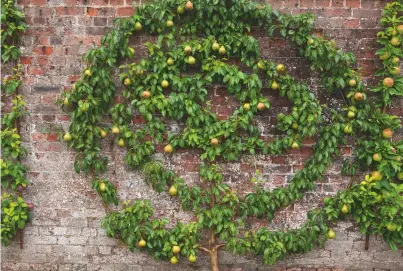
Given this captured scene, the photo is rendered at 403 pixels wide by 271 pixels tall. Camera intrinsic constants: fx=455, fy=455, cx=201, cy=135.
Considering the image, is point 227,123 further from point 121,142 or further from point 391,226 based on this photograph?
point 391,226

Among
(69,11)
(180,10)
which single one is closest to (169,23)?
(180,10)

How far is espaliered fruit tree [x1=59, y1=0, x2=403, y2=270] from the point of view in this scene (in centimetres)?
316

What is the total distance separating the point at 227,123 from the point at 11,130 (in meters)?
1.57

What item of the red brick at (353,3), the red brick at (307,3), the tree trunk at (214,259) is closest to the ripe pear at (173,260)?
the tree trunk at (214,259)

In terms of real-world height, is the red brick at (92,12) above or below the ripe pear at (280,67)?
above

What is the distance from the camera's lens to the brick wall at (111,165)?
3.25 m

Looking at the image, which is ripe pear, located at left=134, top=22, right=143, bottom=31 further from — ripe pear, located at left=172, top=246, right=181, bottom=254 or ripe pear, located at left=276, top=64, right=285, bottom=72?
ripe pear, located at left=172, top=246, right=181, bottom=254

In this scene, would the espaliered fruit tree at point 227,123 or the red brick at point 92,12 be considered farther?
the red brick at point 92,12

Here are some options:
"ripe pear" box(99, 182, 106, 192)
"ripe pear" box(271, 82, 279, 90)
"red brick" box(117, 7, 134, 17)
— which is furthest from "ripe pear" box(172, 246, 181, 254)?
"red brick" box(117, 7, 134, 17)

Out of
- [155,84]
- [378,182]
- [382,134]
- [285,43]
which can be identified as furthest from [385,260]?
[155,84]

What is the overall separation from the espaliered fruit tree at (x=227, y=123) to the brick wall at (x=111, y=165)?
0.08 metres

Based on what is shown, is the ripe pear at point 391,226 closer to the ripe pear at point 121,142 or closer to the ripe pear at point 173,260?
the ripe pear at point 173,260

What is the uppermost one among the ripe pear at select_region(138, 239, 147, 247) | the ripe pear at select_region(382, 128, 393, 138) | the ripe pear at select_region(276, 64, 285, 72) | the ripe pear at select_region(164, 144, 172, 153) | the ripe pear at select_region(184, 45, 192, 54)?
the ripe pear at select_region(184, 45, 192, 54)

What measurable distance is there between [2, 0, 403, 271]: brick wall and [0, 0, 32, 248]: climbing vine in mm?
69
